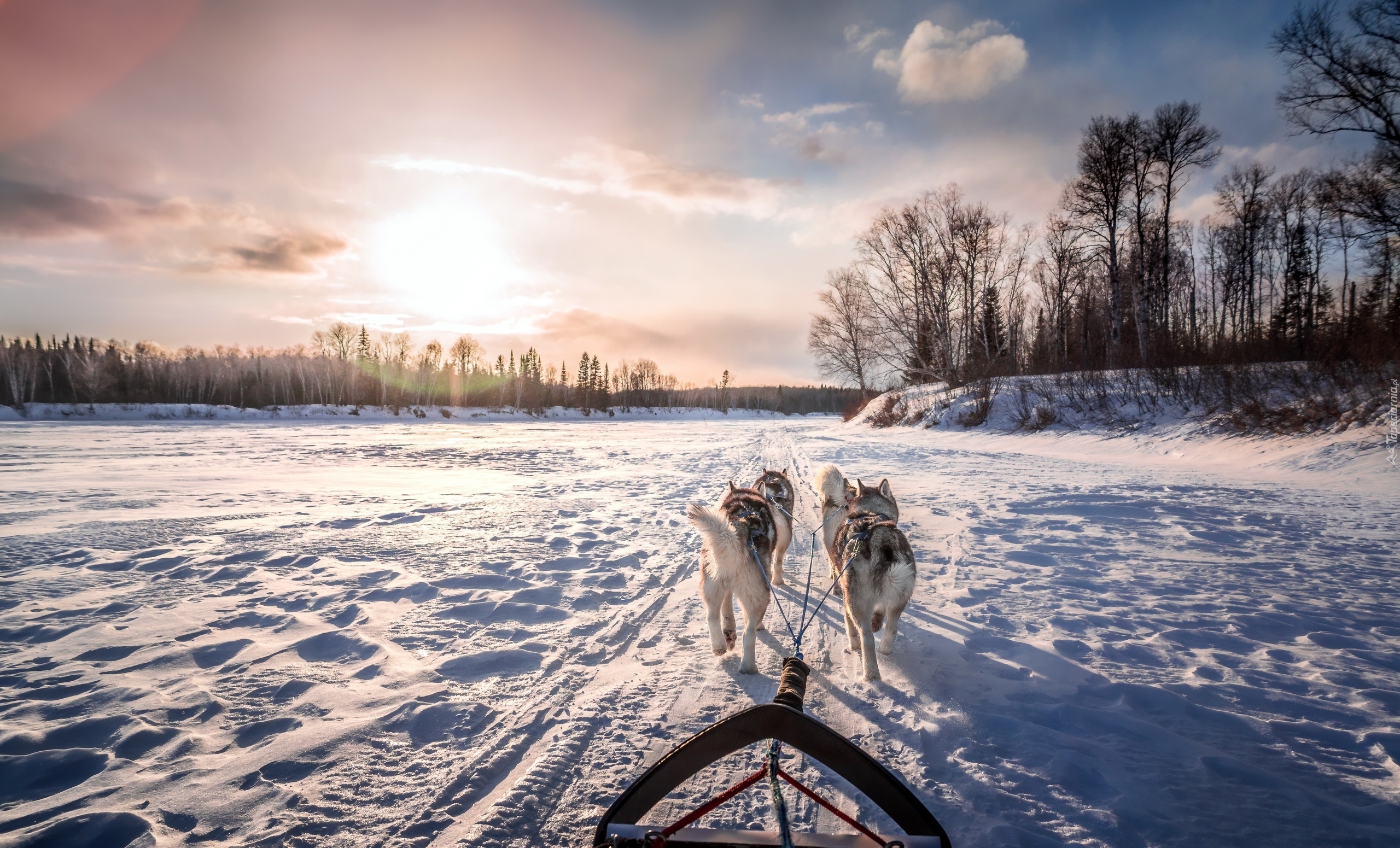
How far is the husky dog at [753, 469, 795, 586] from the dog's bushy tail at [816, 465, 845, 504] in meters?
0.46

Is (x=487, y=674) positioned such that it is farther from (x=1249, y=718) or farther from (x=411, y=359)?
(x=411, y=359)

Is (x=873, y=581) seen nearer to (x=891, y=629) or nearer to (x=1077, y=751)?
(x=891, y=629)

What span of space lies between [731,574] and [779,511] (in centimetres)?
162

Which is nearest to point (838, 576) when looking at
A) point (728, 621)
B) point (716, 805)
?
point (728, 621)

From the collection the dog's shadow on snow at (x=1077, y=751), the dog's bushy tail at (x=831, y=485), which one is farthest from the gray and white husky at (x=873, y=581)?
the dog's bushy tail at (x=831, y=485)

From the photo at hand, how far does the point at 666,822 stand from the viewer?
213 centimetres

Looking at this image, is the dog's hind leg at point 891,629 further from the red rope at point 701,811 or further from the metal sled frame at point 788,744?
the red rope at point 701,811

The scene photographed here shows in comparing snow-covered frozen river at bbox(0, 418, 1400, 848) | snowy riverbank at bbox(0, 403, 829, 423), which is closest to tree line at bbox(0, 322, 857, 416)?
snowy riverbank at bbox(0, 403, 829, 423)

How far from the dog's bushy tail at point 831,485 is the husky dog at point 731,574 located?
2187 mm

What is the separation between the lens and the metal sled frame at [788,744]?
129 centimetres

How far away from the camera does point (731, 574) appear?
11.5ft

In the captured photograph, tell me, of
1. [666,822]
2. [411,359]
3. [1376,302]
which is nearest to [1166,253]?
[1376,302]

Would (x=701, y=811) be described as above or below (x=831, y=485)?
below

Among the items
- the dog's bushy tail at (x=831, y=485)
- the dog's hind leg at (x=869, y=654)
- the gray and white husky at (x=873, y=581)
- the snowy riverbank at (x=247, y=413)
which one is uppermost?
the snowy riverbank at (x=247, y=413)
